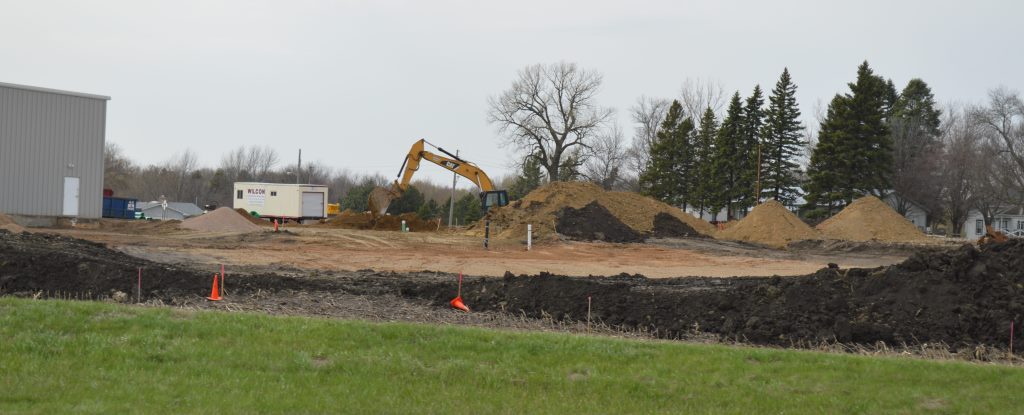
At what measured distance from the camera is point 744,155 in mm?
62969

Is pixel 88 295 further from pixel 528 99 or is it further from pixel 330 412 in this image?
pixel 528 99

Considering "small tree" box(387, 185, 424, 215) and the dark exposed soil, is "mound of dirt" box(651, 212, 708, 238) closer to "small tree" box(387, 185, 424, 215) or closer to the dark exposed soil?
the dark exposed soil

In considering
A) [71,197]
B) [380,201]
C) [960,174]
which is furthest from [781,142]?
[71,197]

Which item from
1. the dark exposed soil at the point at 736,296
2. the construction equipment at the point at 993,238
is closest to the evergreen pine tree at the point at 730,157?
the construction equipment at the point at 993,238

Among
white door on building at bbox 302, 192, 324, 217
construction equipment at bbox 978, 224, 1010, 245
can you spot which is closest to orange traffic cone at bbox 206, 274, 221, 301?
construction equipment at bbox 978, 224, 1010, 245

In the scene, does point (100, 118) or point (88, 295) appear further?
point (100, 118)

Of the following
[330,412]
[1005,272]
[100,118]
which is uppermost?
[100,118]

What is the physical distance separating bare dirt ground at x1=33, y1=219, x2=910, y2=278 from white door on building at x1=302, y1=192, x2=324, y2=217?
1699 cm

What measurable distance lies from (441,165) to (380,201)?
147 inches

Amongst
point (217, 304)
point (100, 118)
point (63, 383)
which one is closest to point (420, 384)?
point (63, 383)

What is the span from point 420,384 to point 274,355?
166cm

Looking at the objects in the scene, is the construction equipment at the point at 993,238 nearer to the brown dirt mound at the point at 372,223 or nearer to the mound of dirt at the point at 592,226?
the mound of dirt at the point at 592,226

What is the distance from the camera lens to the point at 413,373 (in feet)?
26.3

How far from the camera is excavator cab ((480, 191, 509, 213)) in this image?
44156 millimetres
